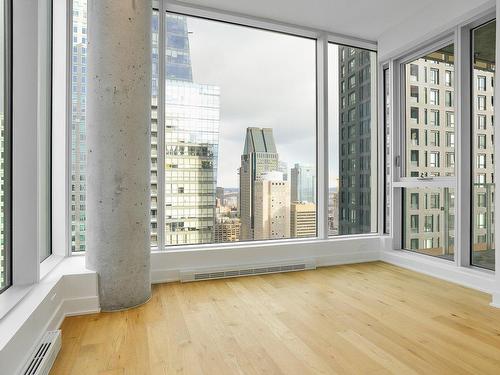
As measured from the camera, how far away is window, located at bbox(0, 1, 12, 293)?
1.87 m

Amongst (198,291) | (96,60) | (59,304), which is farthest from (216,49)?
(59,304)

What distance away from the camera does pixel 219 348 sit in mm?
1811

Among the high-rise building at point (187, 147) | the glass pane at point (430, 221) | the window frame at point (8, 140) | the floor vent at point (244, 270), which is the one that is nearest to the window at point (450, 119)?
the glass pane at point (430, 221)

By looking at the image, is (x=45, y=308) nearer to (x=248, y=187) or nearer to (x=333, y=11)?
(x=248, y=187)

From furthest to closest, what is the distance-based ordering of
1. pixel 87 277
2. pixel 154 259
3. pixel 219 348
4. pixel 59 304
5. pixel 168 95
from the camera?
pixel 168 95 < pixel 154 259 < pixel 87 277 < pixel 59 304 < pixel 219 348

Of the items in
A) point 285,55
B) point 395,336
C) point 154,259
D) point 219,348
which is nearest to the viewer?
point 219,348

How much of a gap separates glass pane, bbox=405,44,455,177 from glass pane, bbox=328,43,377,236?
48 centimetres

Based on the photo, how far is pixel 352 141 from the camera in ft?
13.4

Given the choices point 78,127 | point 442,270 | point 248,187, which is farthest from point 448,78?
point 78,127

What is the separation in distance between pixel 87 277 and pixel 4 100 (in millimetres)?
1286

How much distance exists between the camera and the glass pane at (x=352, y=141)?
3.95 metres

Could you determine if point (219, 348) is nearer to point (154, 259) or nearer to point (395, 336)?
point (395, 336)

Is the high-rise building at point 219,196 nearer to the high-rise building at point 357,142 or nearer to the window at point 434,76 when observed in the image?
the high-rise building at point 357,142

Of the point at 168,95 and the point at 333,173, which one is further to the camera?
the point at 333,173
